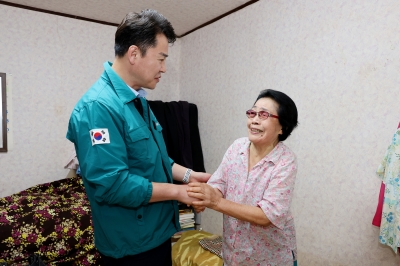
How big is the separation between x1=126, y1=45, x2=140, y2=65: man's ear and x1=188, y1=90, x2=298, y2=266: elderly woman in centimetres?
59

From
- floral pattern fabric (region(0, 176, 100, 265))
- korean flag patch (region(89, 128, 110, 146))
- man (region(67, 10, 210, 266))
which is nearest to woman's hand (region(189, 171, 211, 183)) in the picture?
man (region(67, 10, 210, 266))

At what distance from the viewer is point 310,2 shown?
7.18 feet

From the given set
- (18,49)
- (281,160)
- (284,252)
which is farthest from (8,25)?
(284,252)

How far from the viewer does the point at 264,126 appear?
1.39 meters

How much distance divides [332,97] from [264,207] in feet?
3.73

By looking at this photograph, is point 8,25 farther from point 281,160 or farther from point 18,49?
point 281,160

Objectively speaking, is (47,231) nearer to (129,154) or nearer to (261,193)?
(129,154)

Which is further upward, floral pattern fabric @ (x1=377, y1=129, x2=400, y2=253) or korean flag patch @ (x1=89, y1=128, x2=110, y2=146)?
korean flag patch @ (x1=89, y1=128, x2=110, y2=146)

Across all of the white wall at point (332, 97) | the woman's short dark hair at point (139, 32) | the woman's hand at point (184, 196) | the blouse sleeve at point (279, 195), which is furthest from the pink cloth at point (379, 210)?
the woman's short dark hair at point (139, 32)

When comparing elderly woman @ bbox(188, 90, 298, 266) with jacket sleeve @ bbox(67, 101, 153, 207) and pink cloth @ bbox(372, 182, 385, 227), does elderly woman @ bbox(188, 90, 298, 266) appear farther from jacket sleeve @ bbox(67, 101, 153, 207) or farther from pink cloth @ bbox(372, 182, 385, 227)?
pink cloth @ bbox(372, 182, 385, 227)

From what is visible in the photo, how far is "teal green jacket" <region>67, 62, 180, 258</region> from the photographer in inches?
43.3

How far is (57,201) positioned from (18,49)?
159cm

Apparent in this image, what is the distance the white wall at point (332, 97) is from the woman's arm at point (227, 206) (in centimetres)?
95

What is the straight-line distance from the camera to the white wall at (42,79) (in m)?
3.01
